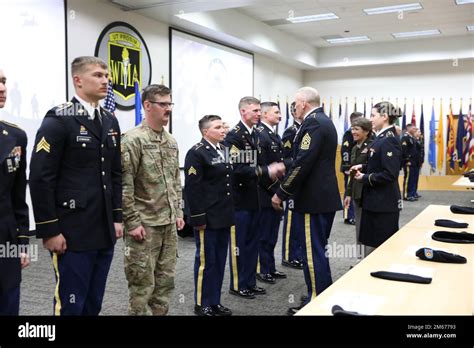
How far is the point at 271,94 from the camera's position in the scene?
12.1m

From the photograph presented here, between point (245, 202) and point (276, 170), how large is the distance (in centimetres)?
40

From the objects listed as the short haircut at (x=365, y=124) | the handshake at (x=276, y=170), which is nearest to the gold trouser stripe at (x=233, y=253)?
the handshake at (x=276, y=170)

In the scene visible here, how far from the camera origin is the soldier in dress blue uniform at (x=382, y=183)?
3.58 meters

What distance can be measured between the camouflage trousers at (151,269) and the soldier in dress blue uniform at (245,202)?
948 millimetres

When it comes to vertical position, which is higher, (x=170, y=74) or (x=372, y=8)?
(x=372, y=8)

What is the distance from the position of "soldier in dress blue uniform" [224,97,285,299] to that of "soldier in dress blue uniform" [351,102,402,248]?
79 cm

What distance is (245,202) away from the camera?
3734mm

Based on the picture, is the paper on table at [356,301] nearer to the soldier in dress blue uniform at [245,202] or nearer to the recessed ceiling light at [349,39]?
the soldier in dress blue uniform at [245,202]

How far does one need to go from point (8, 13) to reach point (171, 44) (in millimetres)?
3189

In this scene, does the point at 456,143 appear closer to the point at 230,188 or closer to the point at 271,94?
the point at 271,94

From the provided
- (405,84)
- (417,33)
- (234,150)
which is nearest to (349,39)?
(417,33)
